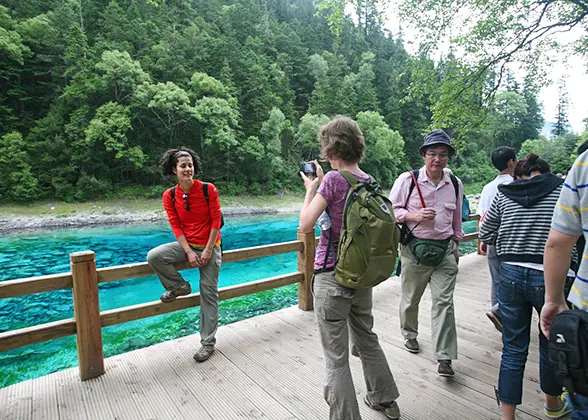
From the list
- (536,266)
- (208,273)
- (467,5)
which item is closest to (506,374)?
(536,266)

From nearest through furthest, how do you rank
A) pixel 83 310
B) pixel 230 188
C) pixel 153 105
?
pixel 83 310
pixel 153 105
pixel 230 188

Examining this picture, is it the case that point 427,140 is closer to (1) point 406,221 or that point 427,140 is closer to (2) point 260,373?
(1) point 406,221

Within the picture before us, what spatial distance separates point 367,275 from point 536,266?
92cm

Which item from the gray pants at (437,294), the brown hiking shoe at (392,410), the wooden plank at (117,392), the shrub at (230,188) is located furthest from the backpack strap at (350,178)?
the shrub at (230,188)

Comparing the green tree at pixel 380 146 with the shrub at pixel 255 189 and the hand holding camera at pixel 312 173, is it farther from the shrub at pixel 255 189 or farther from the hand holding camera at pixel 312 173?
the hand holding camera at pixel 312 173

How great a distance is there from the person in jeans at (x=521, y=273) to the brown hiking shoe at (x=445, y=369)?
620 mm

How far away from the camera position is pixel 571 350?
3.26 ft

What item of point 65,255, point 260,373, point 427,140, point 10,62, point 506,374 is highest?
point 10,62

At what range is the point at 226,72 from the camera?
3195cm

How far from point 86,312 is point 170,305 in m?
0.65

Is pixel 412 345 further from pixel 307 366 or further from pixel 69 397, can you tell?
pixel 69 397

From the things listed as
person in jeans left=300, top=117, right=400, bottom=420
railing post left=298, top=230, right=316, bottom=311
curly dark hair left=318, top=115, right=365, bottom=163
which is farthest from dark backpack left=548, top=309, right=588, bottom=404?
railing post left=298, top=230, right=316, bottom=311

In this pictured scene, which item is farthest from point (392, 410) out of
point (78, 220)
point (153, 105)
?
point (153, 105)

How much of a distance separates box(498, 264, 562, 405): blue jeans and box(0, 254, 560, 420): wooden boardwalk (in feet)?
1.25
